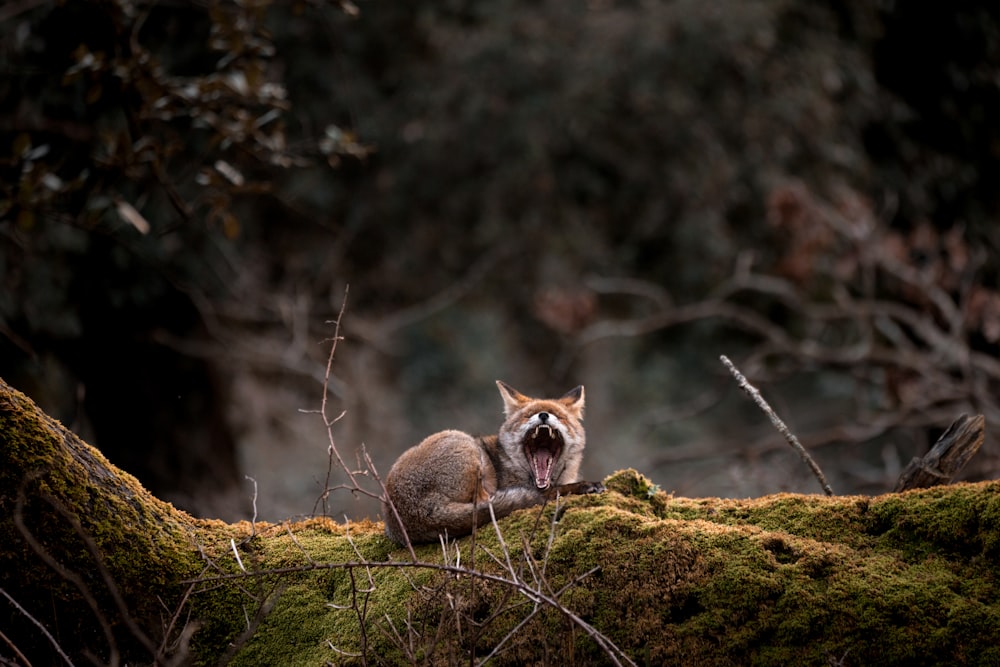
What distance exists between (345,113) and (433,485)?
393 inches

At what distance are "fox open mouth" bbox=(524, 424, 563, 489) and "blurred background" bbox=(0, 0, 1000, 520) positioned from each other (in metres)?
3.53

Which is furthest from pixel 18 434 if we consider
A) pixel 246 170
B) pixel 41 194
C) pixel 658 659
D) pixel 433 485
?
pixel 246 170

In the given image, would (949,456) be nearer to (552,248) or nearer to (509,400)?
(509,400)

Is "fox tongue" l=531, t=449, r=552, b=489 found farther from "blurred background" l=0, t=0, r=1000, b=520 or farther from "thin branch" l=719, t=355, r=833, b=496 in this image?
"blurred background" l=0, t=0, r=1000, b=520

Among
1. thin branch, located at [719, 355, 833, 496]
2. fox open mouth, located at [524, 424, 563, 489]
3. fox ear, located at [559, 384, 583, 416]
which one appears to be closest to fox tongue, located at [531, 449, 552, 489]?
fox open mouth, located at [524, 424, 563, 489]

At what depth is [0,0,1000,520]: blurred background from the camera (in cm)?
1009

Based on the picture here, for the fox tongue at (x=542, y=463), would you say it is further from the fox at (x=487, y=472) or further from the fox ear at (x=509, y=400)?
the fox ear at (x=509, y=400)

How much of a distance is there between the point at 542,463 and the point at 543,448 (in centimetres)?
9

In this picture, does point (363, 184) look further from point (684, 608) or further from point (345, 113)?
point (684, 608)

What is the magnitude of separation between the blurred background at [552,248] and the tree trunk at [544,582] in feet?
13.7

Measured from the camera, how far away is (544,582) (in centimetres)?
359

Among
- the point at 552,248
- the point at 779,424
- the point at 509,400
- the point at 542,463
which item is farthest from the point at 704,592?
the point at 552,248

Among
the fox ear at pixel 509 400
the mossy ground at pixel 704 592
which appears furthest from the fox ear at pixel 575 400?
the mossy ground at pixel 704 592

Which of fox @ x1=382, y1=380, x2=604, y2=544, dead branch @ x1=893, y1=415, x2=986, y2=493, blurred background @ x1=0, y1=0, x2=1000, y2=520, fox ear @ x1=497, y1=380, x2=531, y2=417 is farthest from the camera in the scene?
blurred background @ x1=0, y1=0, x2=1000, y2=520
